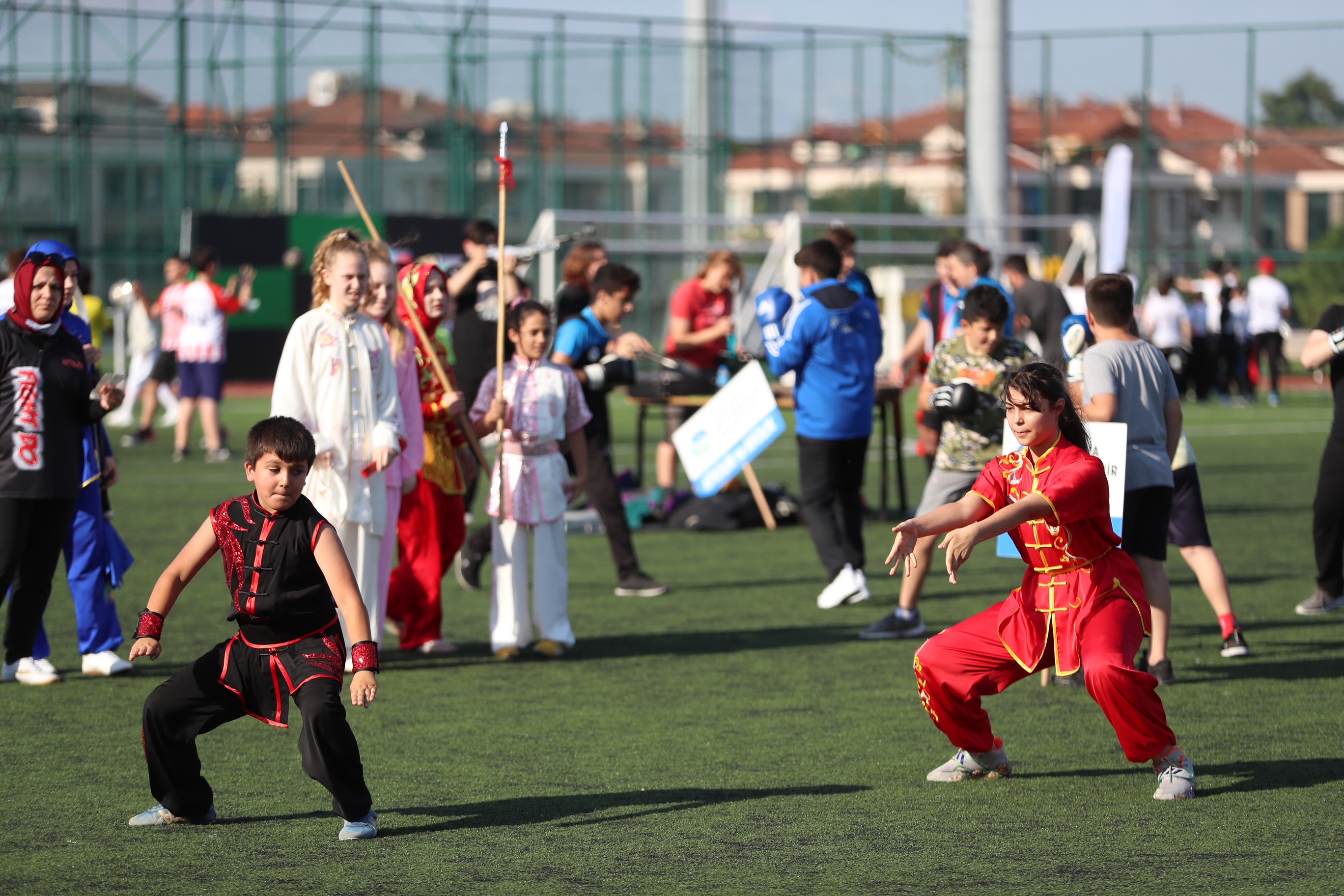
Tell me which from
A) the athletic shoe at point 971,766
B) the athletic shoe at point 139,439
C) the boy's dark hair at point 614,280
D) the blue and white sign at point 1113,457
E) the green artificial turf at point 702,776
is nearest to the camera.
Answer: the green artificial turf at point 702,776

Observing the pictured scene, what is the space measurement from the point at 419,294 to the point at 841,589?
2.83 metres

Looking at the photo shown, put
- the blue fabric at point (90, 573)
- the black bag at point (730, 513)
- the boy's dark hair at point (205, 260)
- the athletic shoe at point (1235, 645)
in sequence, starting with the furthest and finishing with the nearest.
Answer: the boy's dark hair at point (205, 260) → the black bag at point (730, 513) → the athletic shoe at point (1235, 645) → the blue fabric at point (90, 573)

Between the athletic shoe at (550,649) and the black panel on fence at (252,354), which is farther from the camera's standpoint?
the black panel on fence at (252,354)

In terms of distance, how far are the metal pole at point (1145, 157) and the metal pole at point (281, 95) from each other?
52.5 ft

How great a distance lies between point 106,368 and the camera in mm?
26859

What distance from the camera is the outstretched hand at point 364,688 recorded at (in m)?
4.41

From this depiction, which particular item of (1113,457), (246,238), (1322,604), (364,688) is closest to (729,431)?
(1322,604)

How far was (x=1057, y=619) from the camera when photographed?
16.9 feet

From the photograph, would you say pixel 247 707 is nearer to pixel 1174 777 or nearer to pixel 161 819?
pixel 161 819

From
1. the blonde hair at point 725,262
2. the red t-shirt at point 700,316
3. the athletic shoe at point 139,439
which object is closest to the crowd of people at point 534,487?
the blonde hair at point 725,262

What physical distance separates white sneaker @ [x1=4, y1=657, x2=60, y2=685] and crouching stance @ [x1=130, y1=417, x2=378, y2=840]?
2.32 m

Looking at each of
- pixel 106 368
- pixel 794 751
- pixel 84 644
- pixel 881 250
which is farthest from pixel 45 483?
pixel 881 250

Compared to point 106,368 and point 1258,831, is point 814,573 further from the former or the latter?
point 106,368

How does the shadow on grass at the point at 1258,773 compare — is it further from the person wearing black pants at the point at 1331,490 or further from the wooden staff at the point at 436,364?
the wooden staff at the point at 436,364
